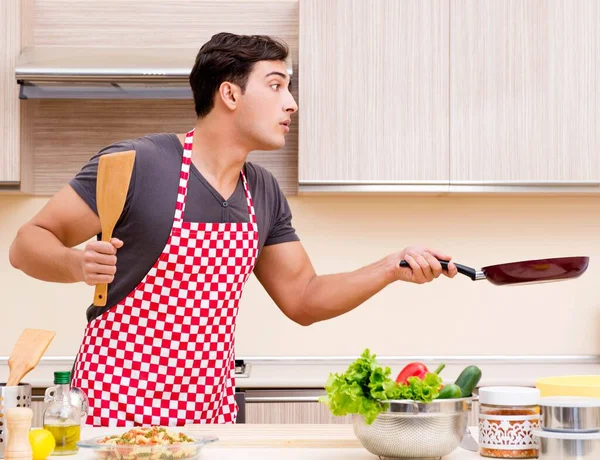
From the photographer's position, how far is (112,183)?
1.39m

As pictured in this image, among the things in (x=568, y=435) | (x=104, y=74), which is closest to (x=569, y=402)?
(x=568, y=435)

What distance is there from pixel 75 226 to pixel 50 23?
4.87ft

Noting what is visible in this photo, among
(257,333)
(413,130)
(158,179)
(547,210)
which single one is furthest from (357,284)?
(547,210)

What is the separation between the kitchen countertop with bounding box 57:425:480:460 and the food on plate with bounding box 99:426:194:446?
6 cm

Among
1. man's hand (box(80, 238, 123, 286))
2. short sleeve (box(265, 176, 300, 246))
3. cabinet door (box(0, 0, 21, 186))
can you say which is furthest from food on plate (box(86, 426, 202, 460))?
cabinet door (box(0, 0, 21, 186))

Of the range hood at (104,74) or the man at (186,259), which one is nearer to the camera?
the man at (186,259)

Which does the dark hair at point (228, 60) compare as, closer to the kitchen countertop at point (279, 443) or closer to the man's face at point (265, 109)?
the man's face at point (265, 109)

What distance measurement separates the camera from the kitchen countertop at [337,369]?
2.51 meters

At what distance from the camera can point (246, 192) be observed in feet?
6.33

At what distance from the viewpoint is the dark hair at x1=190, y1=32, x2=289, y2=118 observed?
1927 mm

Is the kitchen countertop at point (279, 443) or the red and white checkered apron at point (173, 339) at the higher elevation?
the red and white checkered apron at point (173, 339)

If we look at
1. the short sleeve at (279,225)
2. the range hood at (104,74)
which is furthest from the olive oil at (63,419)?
the range hood at (104,74)

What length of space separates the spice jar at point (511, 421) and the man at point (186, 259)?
0.39 meters

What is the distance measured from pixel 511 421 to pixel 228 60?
1052 millimetres
